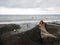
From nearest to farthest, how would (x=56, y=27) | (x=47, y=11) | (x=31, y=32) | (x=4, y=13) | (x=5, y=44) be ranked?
(x=5, y=44), (x=31, y=32), (x=56, y=27), (x=4, y=13), (x=47, y=11)

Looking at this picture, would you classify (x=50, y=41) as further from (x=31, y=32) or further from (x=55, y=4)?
(x=55, y=4)

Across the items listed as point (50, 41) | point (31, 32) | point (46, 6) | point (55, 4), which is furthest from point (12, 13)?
point (50, 41)

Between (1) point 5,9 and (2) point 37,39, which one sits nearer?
(2) point 37,39

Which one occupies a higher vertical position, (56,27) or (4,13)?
(4,13)

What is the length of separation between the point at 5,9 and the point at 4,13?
9cm

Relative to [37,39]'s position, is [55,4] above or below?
above

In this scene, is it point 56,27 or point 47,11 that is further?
point 47,11

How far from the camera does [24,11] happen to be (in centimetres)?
254

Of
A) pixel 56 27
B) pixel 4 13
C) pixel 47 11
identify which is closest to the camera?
pixel 56 27

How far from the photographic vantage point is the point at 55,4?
2.63m

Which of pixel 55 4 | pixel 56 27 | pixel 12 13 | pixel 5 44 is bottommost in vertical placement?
pixel 5 44

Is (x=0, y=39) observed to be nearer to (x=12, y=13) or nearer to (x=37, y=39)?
(x=37, y=39)

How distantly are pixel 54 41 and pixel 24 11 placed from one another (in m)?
1.31

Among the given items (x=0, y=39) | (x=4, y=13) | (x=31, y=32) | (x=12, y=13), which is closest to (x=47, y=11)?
(x=12, y=13)
